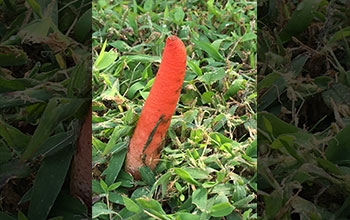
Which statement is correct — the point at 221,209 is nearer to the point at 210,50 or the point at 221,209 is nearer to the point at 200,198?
the point at 200,198

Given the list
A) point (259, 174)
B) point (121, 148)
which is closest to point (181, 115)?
point (121, 148)

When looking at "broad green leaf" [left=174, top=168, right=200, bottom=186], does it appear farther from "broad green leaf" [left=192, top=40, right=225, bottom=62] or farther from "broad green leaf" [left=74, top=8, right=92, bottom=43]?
"broad green leaf" [left=192, top=40, right=225, bottom=62]

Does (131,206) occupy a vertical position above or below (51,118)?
below

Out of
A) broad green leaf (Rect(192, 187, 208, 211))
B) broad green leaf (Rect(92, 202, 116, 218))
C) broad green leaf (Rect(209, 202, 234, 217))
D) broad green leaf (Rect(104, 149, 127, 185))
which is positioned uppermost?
broad green leaf (Rect(209, 202, 234, 217))

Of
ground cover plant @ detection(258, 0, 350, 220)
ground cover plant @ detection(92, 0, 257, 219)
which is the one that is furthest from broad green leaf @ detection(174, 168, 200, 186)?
ground cover plant @ detection(258, 0, 350, 220)

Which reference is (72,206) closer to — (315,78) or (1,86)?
(1,86)

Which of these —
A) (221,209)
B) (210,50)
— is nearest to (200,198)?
(221,209)
